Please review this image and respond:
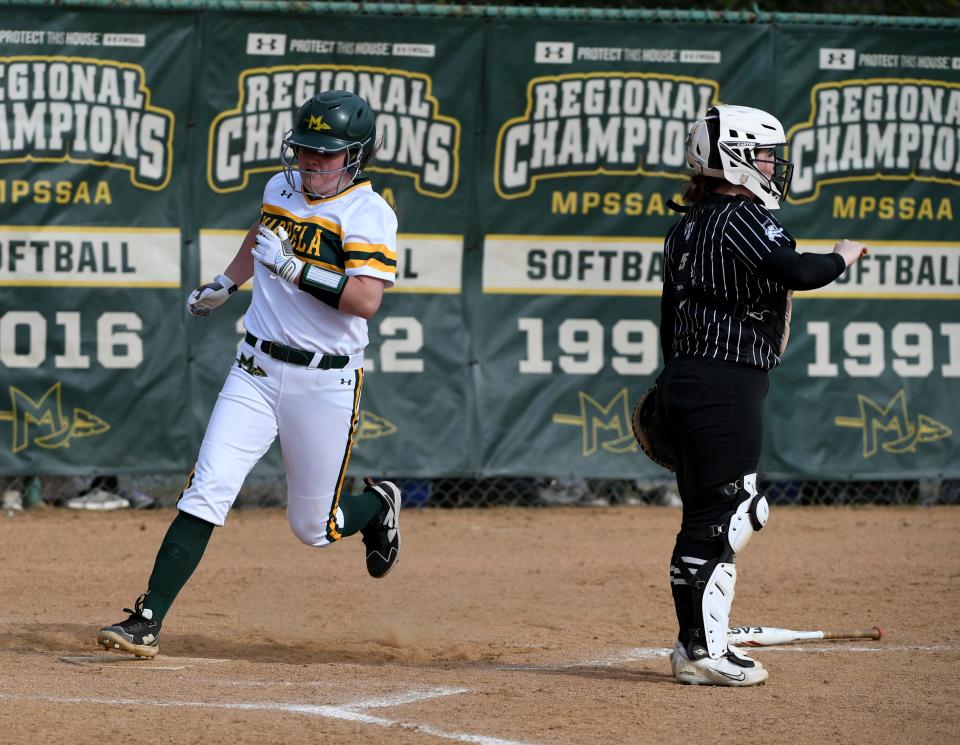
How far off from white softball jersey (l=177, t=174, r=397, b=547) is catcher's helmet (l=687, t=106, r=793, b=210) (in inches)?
47.3

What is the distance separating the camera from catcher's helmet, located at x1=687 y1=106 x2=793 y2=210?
533cm

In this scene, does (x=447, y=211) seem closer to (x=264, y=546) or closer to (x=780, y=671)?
(x=264, y=546)

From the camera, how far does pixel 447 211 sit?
953 centimetres

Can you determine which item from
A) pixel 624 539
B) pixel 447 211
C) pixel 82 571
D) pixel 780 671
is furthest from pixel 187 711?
pixel 447 211

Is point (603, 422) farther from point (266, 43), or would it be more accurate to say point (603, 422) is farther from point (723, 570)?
point (723, 570)

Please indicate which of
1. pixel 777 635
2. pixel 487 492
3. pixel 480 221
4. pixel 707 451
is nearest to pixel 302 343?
pixel 707 451

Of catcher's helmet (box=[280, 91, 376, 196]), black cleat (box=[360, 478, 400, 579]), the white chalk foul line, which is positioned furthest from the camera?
black cleat (box=[360, 478, 400, 579])

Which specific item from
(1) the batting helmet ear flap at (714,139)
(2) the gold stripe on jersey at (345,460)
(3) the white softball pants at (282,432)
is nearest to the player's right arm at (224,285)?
(3) the white softball pants at (282,432)

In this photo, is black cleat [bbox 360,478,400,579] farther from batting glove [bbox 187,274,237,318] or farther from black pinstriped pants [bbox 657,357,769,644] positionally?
black pinstriped pants [bbox 657,357,769,644]

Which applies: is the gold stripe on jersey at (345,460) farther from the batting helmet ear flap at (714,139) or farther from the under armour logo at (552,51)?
the under armour logo at (552,51)

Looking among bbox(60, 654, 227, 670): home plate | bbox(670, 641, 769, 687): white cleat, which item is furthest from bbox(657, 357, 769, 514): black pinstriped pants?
bbox(60, 654, 227, 670): home plate

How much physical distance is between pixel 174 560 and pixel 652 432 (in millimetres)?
1843

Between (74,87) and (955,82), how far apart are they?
5.80m

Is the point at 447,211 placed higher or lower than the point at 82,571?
higher
